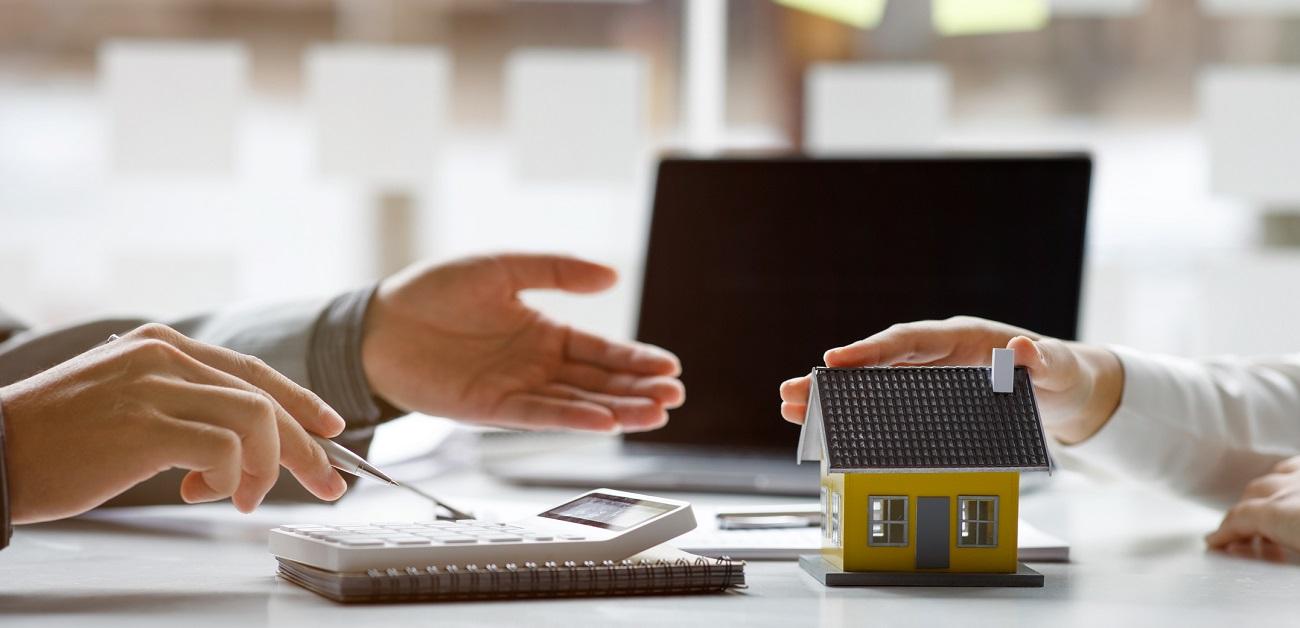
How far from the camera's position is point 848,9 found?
1995mm

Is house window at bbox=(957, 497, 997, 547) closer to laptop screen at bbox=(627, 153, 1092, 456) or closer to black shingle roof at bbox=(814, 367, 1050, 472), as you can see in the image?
black shingle roof at bbox=(814, 367, 1050, 472)

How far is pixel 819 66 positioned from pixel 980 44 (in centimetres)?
25

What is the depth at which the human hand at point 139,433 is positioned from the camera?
70cm

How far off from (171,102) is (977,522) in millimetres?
1648

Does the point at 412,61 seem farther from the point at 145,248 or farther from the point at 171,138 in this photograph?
the point at 145,248

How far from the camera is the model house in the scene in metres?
0.72

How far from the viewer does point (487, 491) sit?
122 cm

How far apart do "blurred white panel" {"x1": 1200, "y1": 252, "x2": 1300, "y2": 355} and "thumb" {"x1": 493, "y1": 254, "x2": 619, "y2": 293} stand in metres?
1.19

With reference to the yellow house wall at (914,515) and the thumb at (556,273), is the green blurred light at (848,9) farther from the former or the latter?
the yellow house wall at (914,515)

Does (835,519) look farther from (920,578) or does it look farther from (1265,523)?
(1265,523)

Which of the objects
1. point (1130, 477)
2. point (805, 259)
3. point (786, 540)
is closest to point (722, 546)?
point (786, 540)

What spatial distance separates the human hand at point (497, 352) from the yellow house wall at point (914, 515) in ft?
1.30

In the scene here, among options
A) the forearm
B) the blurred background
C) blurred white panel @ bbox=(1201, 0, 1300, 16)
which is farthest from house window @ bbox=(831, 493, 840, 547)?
blurred white panel @ bbox=(1201, 0, 1300, 16)

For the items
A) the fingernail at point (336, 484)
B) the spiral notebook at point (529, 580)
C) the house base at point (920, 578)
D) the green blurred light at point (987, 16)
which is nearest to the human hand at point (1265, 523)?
the house base at point (920, 578)
